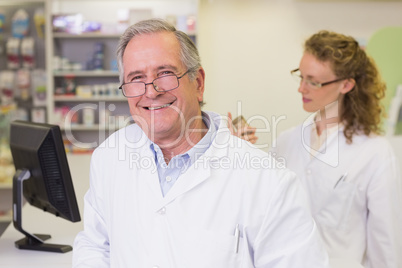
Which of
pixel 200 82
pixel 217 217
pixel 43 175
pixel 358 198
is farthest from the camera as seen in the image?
pixel 358 198

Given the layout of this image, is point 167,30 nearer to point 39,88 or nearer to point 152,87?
point 152,87

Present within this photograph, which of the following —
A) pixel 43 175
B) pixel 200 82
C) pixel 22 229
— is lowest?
pixel 22 229

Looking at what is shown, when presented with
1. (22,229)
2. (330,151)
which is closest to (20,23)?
(22,229)

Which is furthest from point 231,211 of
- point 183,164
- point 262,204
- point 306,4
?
point 306,4

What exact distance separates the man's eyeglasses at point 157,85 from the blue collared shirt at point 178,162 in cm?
20

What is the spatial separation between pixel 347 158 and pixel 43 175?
130cm

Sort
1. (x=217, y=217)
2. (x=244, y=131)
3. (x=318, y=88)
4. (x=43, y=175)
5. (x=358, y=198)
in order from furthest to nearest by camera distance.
→ 1. (x=318, y=88)
2. (x=358, y=198)
3. (x=244, y=131)
4. (x=43, y=175)
5. (x=217, y=217)

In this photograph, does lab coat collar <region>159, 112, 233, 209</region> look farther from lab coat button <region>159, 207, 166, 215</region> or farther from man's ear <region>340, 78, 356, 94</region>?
man's ear <region>340, 78, 356, 94</region>

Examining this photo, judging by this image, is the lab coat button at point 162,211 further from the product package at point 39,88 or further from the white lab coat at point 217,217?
the product package at point 39,88

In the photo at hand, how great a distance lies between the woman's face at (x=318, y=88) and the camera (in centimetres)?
251

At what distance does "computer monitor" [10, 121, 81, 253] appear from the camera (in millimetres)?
2096

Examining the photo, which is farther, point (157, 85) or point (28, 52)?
point (28, 52)

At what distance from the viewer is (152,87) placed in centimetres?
162

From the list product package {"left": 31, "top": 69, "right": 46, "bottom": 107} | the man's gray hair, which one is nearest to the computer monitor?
the man's gray hair
